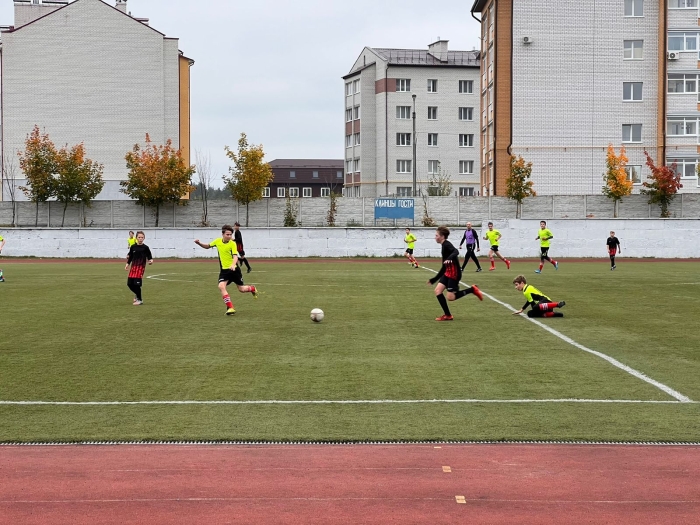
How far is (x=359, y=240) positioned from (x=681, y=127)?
27612 millimetres

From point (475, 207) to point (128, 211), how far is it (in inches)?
877

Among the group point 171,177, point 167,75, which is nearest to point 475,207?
point 171,177

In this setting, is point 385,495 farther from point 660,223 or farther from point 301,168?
point 301,168

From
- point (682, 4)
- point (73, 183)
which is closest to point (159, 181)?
point (73, 183)

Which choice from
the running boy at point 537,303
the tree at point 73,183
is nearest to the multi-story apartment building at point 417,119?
the tree at point 73,183

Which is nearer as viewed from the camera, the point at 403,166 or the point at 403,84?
the point at 403,84

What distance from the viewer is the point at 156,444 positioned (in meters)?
8.08

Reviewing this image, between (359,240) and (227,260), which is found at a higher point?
(227,260)

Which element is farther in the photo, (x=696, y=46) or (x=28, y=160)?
(x=696, y=46)

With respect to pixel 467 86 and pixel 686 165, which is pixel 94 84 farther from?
pixel 686 165

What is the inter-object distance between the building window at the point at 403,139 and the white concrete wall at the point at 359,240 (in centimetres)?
4076

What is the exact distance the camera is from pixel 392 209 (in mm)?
54938

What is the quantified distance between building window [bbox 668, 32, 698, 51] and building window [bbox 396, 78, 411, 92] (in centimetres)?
3359

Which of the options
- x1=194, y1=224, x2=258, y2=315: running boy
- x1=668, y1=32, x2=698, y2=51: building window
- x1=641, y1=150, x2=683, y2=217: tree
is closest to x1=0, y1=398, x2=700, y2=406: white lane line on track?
x1=194, y1=224, x2=258, y2=315: running boy
